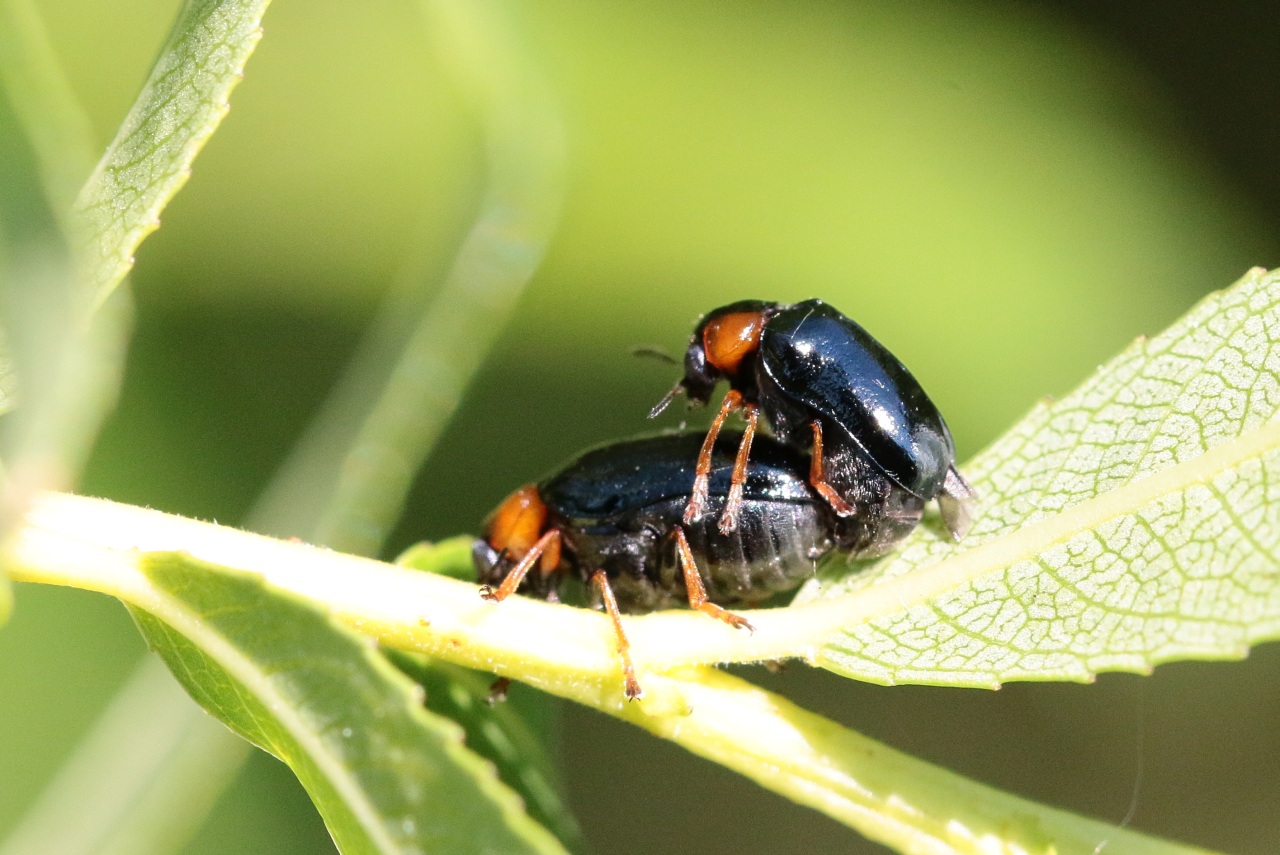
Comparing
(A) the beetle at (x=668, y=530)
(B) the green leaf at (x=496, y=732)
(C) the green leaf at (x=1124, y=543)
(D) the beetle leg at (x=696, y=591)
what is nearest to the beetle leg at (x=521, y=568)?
(A) the beetle at (x=668, y=530)

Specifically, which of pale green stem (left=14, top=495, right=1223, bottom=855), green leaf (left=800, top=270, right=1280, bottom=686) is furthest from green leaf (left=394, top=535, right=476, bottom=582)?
green leaf (left=800, top=270, right=1280, bottom=686)

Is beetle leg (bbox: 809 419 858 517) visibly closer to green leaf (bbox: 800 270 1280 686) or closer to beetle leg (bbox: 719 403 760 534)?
beetle leg (bbox: 719 403 760 534)

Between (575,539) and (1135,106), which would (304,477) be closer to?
(575,539)

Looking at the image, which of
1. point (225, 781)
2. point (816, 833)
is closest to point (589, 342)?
point (225, 781)

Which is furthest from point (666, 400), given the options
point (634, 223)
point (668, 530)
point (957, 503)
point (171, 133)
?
point (171, 133)

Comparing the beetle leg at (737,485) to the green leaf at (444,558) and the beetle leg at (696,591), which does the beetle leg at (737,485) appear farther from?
the green leaf at (444,558)

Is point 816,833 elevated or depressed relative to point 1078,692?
depressed
